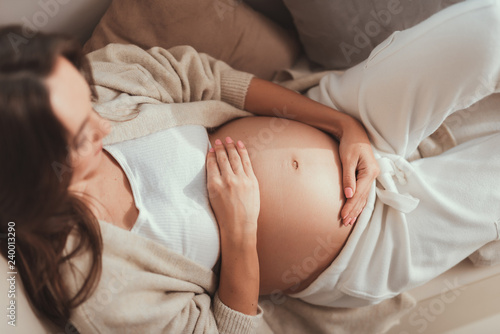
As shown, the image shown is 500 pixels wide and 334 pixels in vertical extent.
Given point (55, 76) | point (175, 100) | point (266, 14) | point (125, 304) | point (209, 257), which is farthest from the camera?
point (266, 14)

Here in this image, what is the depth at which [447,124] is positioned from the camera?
1097 mm

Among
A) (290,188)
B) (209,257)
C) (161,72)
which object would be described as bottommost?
(209,257)

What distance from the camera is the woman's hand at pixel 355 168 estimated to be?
93 centimetres

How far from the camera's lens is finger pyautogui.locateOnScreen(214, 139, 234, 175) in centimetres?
92

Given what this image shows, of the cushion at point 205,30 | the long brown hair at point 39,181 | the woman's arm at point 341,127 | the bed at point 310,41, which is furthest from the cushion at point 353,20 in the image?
the long brown hair at point 39,181

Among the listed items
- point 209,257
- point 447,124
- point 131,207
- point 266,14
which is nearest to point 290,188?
point 209,257

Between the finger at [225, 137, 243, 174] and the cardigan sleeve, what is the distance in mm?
159

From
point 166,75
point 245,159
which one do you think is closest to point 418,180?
point 245,159

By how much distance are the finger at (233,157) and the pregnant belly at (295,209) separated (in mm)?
39

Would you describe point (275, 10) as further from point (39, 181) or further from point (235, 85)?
point (39, 181)

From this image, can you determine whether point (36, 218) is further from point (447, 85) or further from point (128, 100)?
point (447, 85)

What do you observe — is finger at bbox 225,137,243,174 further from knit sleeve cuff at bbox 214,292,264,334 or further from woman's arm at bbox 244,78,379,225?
knit sleeve cuff at bbox 214,292,264,334

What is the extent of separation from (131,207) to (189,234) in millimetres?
128

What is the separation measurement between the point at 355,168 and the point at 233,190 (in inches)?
11.6
